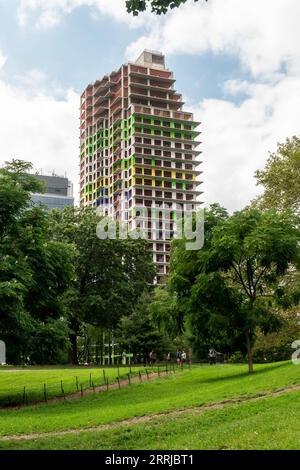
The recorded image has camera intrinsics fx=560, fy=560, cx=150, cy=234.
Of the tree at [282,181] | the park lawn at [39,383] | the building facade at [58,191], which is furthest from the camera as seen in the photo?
the building facade at [58,191]

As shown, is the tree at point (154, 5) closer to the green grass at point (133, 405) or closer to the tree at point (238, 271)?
the green grass at point (133, 405)

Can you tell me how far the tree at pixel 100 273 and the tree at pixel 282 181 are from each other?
76.4ft

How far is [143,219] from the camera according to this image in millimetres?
126438

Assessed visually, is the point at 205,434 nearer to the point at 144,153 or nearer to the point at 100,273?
the point at 100,273

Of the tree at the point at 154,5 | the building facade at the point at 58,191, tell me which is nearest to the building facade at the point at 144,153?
the building facade at the point at 58,191

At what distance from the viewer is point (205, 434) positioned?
41.3 ft

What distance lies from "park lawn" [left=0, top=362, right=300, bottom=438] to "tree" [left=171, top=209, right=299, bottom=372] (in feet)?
9.71

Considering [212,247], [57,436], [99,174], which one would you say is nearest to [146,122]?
[99,174]

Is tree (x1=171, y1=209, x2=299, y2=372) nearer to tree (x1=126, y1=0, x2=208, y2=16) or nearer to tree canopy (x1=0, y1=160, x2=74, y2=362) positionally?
tree canopy (x1=0, y1=160, x2=74, y2=362)

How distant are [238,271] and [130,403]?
11.3 metres

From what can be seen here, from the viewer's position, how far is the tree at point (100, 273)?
190 ft

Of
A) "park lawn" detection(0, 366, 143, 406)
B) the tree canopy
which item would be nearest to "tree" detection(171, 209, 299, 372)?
the tree canopy
